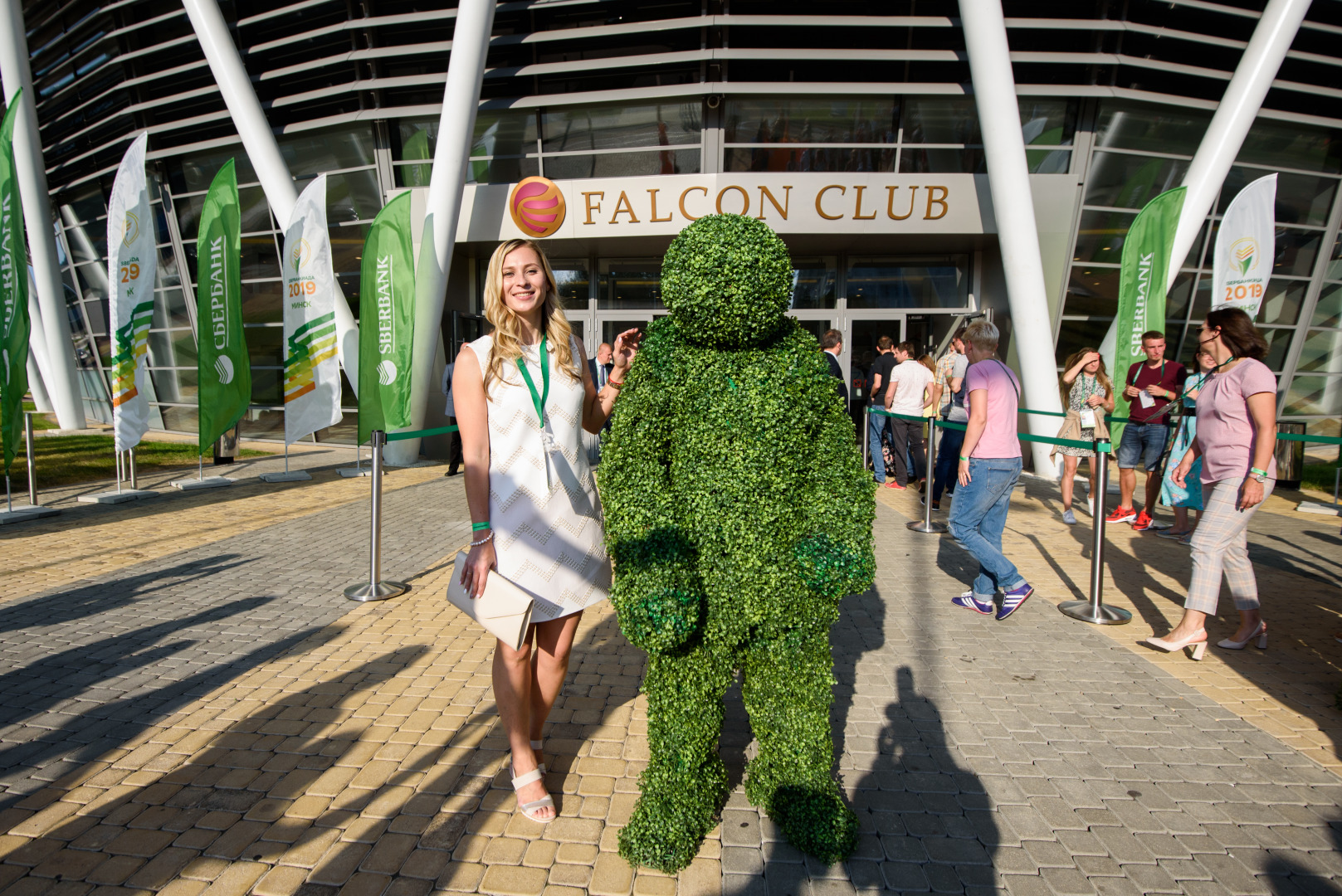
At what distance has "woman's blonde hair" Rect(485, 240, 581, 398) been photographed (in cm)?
223

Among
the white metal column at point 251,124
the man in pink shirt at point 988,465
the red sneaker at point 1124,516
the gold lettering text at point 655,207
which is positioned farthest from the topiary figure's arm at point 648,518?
the white metal column at point 251,124

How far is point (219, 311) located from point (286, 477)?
2588 millimetres

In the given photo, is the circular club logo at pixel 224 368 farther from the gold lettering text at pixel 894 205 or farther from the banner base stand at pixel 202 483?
the gold lettering text at pixel 894 205

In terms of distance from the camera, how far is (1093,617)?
4.39 meters

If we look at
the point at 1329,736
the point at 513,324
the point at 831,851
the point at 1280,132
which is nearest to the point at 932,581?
the point at 1329,736

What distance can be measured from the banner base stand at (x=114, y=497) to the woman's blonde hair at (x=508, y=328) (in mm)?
8571

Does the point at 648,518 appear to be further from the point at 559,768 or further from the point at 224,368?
the point at 224,368

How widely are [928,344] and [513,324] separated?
38.1 ft

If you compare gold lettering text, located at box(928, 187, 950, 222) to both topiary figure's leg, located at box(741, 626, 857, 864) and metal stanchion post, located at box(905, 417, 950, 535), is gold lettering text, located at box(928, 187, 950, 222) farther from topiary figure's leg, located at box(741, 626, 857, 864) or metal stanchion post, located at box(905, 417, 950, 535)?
topiary figure's leg, located at box(741, 626, 857, 864)

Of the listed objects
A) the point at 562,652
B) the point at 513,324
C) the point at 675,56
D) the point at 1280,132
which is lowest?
the point at 562,652

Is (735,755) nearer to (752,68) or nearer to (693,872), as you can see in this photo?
(693,872)

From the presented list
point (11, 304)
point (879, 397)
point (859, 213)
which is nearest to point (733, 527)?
point (879, 397)

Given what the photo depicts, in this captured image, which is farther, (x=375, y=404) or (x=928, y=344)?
(x=928, y=344)

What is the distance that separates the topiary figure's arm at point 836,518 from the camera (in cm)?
209
